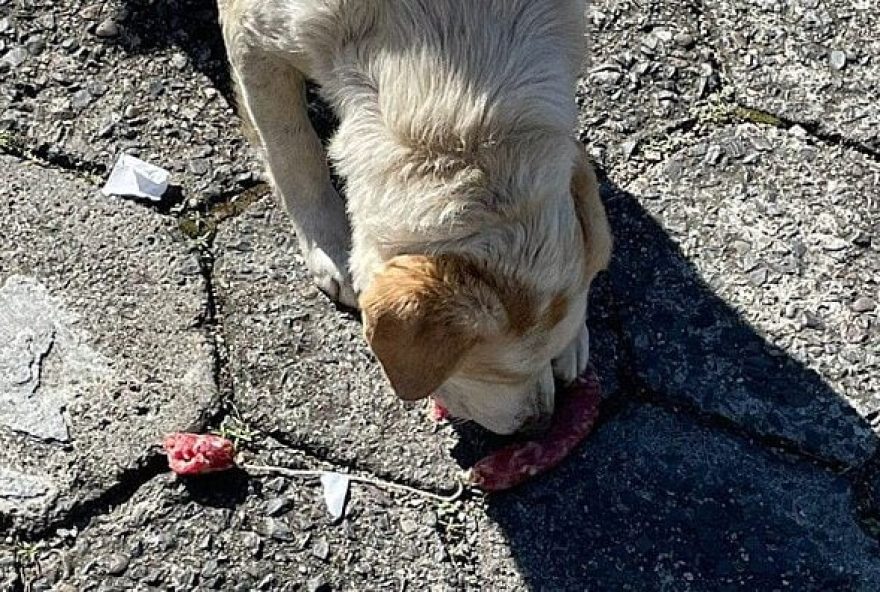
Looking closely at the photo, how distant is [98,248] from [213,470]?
2.58 feet

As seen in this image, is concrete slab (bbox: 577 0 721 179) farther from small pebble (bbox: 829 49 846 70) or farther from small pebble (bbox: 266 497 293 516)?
small pebble (bbox: 266 497 293 516)

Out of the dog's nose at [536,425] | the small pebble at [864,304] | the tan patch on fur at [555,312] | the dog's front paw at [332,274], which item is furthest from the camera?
the small pebble at [864,304]

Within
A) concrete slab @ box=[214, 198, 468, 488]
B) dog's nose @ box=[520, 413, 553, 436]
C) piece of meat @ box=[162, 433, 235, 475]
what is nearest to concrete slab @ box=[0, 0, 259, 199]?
concrete slab @ box=[214, 198, 468, 488]

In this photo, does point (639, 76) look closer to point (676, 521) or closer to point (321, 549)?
point (676, 521)

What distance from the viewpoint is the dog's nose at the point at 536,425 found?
332 centimetres

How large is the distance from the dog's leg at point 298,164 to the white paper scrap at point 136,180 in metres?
0.36

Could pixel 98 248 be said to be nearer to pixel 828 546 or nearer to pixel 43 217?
pixel 43 217

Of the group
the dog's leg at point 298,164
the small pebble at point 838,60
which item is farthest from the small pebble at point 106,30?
the small pebble at point 838,60

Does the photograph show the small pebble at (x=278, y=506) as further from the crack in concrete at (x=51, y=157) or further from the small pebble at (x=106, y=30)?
the small pebble at (x=106, y=30)

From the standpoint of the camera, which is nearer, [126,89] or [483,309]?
[483,309]

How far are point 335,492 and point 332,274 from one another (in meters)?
0.61

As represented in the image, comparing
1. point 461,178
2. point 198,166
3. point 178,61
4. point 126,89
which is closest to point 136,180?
point 198,166

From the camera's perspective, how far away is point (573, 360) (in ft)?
11.2

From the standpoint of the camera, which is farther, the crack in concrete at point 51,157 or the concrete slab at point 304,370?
the crack in concrete at point 51,157
